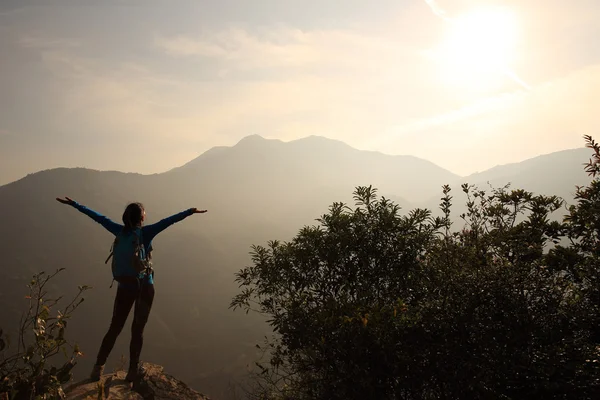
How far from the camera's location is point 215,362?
6394 cm

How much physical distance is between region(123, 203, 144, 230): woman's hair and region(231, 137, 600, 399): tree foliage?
256 cm

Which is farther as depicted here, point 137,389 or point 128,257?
point 137,389

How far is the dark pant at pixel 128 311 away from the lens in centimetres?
539

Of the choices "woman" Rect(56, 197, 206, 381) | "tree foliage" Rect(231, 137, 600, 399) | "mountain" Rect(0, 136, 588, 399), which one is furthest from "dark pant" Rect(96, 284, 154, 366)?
"mountain" Rect(0, 136, 588, 399)

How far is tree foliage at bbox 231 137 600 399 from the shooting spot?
4.41 meters

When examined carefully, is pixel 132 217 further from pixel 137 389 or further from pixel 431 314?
pixel 431 314

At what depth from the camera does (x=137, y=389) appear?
5789 mm

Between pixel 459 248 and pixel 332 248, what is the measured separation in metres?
2.18

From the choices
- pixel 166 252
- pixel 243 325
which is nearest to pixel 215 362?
pixel 243 325

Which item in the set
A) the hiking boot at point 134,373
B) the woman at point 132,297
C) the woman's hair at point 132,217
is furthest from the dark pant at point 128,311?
the woman's hair at point 132,217

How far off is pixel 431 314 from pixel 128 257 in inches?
168

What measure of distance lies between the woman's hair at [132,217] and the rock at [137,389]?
207cm

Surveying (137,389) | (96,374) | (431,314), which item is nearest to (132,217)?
(96,374)

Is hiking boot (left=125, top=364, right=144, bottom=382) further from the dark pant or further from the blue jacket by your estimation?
the blue jacket
